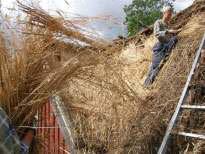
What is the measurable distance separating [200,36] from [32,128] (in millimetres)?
3328

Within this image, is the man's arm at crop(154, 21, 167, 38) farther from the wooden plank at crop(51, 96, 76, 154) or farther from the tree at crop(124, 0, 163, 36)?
the tree at crop(124, 0, 163, 36)

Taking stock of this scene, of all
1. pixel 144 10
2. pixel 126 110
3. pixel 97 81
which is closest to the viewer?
pixel 97 81

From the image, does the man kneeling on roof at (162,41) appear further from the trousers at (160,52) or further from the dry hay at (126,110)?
the dry hay at (126,110)

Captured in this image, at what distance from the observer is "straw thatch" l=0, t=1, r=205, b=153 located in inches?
141

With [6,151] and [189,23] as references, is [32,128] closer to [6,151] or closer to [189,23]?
[6,151]

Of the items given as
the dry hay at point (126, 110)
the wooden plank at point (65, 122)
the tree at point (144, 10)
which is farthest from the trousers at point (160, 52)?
the tree at point (144, 10)

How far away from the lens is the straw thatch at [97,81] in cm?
357

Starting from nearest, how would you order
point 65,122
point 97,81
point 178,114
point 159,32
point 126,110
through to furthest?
point 97,81 → point 178,114 → point 126,110 → point 65,122 → point 159,32

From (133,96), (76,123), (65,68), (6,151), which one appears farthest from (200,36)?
(6,151)

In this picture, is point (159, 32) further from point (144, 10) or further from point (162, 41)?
point (144, 10)

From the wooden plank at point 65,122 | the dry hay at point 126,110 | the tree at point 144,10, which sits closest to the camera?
the dry hay at point 126,110

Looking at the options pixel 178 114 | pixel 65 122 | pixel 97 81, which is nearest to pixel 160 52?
pixel 65 122

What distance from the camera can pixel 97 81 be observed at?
4438mm

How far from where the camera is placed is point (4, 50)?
3568mm
